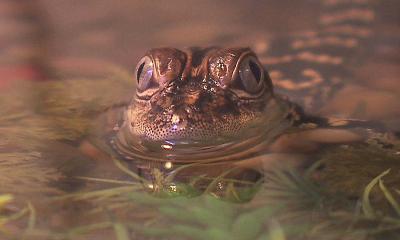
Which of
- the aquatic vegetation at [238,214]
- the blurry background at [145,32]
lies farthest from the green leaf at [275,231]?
the blurry background at [145,32]

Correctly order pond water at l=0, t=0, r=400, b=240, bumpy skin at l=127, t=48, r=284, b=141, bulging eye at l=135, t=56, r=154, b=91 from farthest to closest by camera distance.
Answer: bulging eye at l=135, t=56, r=154, b=91 < bumpy skin at l=127, t=48, r=284, b=141 < pond water at l=0, t=0, r=400, b=240

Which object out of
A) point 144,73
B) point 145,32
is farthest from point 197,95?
point 145,32

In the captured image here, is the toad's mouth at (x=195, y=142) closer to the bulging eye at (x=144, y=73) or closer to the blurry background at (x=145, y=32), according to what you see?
the bulging eye at (x=144, y=73)

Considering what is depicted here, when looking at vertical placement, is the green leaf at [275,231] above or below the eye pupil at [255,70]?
below

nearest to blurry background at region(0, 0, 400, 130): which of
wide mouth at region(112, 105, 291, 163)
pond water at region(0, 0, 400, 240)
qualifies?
pond water at region(0, 0, 400, 240)

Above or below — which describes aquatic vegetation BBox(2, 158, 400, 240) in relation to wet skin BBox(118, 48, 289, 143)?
below

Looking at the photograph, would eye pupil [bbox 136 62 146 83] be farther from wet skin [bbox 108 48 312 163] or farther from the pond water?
the pond water
